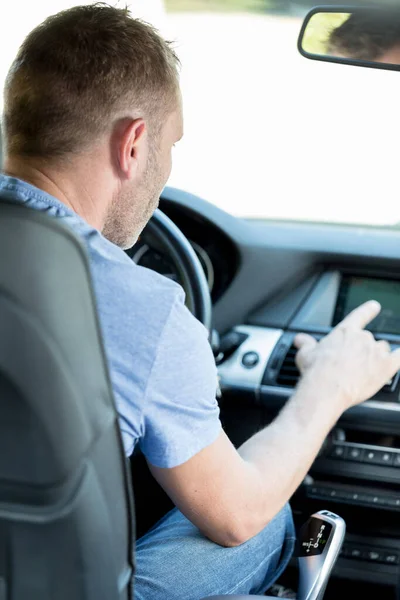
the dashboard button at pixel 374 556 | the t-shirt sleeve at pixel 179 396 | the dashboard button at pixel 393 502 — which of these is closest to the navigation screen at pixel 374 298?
the dashboard button at pixel 393 502

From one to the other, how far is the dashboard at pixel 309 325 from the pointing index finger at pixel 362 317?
0.17 meters

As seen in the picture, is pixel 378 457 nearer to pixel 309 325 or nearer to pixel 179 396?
pixel 309 325

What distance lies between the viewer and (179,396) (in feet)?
→ 4.94

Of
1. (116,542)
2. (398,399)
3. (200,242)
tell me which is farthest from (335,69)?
(116,542)

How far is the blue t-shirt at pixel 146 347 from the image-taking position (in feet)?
4.75

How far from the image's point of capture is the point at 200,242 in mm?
3342

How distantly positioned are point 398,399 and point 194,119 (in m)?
4.02

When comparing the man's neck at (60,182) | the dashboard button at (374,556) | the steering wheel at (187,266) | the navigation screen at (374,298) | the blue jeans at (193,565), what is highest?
the man's neck at (60,182)

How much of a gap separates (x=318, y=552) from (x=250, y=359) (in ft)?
3.30

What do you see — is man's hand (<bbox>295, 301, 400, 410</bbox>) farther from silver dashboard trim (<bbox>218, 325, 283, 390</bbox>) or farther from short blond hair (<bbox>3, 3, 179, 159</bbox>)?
short blond hair (<bbox>3, 3, 179, 159</bbox>)

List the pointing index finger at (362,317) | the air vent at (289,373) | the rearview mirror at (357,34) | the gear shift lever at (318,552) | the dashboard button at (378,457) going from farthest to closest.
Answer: the air vent at (289,373) < the dashboard button at (378,457) < the pointing index finger at (362,317) < the rearview mirror at (357,34) < the gear shift lever at (318,552)

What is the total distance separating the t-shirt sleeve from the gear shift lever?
1.85 feet

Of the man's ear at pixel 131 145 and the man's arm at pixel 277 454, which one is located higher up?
the man's ear at pixel 131 145

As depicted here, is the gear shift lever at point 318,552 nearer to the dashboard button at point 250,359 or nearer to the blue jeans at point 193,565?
the blue jeans at point 193,565
